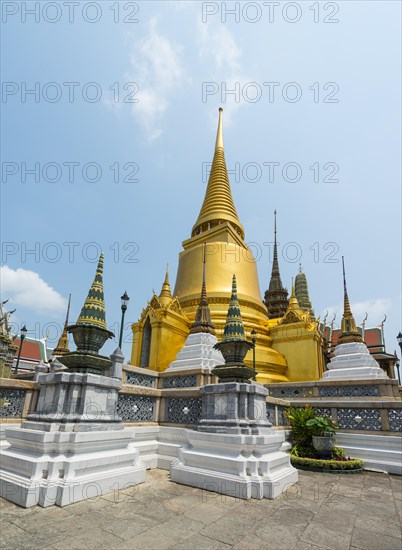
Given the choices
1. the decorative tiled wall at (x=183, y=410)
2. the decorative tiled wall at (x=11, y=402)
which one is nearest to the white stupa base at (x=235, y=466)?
the decorative tiled wall at (x=183, y=410)

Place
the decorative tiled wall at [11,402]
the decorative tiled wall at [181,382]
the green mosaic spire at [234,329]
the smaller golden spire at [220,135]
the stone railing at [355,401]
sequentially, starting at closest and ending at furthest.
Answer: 1. the decorative tiled wall at [11,402]
2. the green mosaic spire at [234,329]
3. the stone railing at [355,401]
4. the decorative tiled wall at [181,382]
5. the smaller golden spire at [220,135]

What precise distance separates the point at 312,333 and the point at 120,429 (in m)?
14.9

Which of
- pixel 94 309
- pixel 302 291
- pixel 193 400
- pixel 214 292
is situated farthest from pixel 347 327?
pixel 302 291

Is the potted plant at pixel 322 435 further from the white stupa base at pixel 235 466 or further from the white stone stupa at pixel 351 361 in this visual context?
the white stone stupa at pixel 351 361

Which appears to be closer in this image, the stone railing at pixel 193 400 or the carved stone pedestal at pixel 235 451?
the carved stone pedestal at pixel 235 451

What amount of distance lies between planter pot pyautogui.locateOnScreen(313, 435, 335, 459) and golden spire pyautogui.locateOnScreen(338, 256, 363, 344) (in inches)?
311

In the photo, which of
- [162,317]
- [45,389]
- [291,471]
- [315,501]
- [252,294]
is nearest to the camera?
[315,501]

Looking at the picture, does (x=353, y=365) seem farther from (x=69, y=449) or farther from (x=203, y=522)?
(x=69, y=449)

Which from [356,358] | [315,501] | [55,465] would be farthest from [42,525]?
[356,358]

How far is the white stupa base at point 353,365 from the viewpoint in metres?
13.6

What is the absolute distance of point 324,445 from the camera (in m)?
8.84

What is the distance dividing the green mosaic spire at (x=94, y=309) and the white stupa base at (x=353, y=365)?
10.9m

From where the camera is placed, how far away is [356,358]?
1459cm

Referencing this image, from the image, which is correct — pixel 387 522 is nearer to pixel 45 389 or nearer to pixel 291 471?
pixel 291 471
